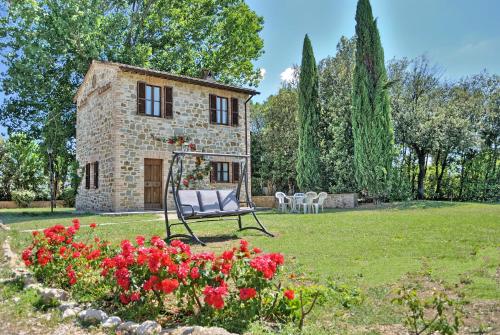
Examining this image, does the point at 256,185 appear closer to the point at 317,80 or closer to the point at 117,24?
the point at 317,80

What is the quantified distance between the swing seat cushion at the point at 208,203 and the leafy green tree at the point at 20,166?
693 inches

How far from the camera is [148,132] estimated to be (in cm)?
1534

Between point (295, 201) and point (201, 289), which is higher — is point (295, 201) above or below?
above

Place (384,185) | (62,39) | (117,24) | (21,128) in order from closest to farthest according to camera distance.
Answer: (384,185) → (62,39) → (117,24) → (21,128)

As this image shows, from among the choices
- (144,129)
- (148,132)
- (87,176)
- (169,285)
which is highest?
(144,129)

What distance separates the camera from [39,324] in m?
3.32

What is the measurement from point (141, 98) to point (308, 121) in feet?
27.1

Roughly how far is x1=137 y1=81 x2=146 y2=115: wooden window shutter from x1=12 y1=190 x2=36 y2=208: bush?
35.8 ft

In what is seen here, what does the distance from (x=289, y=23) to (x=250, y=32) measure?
7.31 meters

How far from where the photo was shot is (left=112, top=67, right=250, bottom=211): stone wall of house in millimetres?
14633

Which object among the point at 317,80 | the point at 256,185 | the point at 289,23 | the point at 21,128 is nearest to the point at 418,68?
the point at 317,80

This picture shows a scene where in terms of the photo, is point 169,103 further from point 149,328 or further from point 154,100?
point 149,328

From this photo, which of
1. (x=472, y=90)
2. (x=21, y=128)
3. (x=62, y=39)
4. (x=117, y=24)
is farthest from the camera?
(x=472, y=90)

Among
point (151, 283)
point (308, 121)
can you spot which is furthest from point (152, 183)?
point (151, 283)
